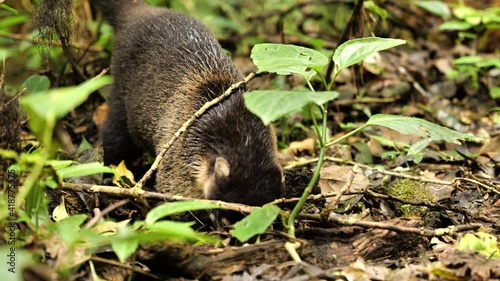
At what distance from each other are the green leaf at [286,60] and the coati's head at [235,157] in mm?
769

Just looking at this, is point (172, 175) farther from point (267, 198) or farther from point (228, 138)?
point (267, 198)

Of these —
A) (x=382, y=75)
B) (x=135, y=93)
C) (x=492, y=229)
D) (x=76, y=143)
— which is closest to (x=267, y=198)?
(x=492, y=229)

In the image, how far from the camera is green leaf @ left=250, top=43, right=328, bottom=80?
3.36 m

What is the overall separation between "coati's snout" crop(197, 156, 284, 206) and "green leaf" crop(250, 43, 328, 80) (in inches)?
30.6

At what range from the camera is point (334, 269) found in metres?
3.15

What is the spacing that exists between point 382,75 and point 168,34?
10.5 feet

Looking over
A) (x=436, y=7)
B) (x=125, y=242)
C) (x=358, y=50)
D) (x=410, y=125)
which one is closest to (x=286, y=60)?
(x=358, y=50)

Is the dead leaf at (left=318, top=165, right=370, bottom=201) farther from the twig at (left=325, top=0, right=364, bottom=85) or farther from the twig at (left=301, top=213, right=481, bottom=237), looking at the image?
the twig at (left=325, top=0, right=364, bottom=85)

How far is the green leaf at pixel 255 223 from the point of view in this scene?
10.0 feet

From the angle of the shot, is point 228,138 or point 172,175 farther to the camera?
point 172,175

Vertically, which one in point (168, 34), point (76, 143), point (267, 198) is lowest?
point (76, 143)

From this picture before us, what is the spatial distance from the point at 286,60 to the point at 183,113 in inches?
60.2

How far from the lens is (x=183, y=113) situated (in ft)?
15.5

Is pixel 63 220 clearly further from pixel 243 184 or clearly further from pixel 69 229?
pixel 243 184
